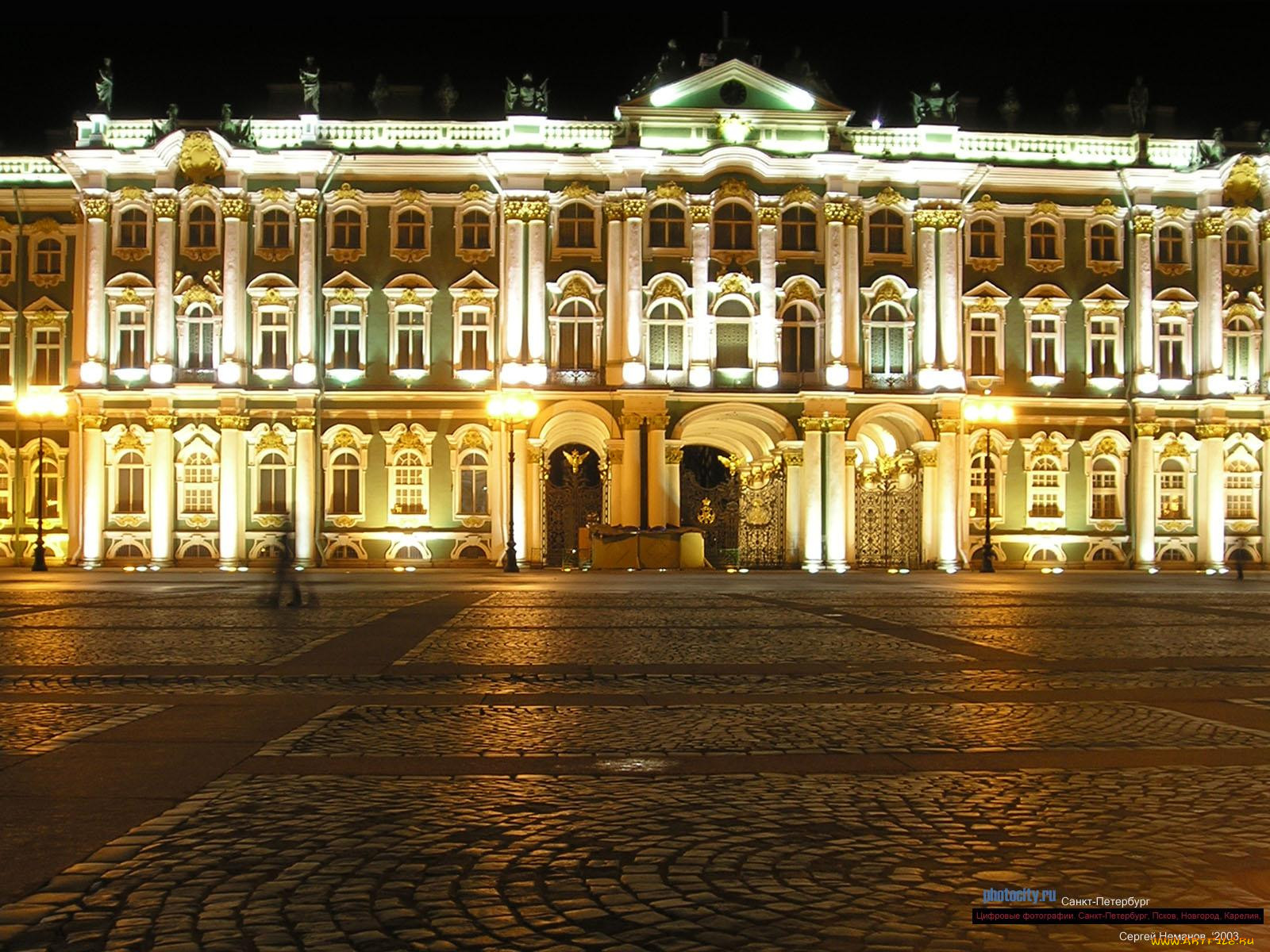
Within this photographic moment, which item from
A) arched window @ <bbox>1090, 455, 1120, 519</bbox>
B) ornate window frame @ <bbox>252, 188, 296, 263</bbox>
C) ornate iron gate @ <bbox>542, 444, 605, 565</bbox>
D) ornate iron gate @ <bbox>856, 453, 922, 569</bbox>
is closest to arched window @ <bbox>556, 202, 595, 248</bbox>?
ornate iron gate @ <bbox>542, 444, 605, 565</bbox>

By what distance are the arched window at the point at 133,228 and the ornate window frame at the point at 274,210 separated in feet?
12.6

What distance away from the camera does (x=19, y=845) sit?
6.59 metres

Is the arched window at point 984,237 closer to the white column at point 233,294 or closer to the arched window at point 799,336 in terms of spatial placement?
the arched window at point 799,336

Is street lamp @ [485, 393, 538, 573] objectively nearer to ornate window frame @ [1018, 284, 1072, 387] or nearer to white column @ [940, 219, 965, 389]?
white column @ [940, 219, 965, 389]

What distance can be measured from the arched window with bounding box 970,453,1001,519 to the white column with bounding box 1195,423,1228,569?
24.3 ft

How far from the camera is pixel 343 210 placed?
156 feet

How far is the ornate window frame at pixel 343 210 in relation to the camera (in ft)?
156

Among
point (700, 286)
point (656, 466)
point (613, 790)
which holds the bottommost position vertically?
point (613, 790)

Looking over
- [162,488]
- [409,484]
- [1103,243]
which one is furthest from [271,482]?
[1103,243]

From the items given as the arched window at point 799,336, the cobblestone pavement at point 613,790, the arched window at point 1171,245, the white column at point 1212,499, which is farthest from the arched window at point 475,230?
the cobblestone pavement at point 613,790

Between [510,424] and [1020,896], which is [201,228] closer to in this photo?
[510,424]

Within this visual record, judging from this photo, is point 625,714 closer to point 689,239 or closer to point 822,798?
point 822,798

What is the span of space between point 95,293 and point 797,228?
24.1 m

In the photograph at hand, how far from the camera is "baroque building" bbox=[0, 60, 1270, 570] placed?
4662 cm
